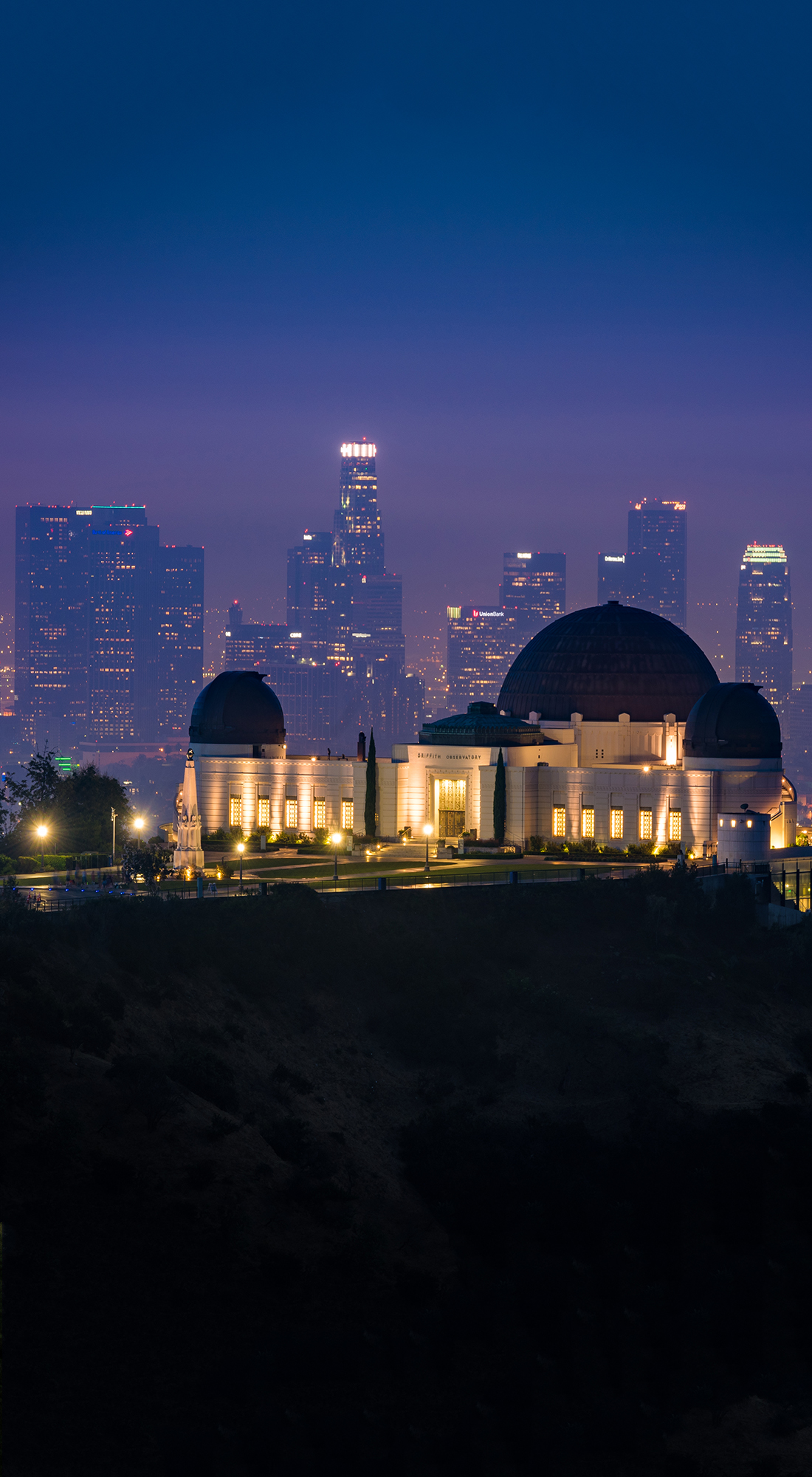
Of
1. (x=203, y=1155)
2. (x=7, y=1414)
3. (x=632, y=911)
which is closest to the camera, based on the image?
A: (x=7, y=1414)

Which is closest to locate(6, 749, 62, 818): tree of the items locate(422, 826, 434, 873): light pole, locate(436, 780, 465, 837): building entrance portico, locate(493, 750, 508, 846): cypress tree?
locate(422, 826, 434, 873): light pole

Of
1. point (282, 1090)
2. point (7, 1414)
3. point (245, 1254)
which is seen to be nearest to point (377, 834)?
point (282, 1090)

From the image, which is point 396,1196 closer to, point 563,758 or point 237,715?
point 563,758

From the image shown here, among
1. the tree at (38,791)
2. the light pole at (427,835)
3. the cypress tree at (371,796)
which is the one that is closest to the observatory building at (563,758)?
the cypress tree at (371,796)

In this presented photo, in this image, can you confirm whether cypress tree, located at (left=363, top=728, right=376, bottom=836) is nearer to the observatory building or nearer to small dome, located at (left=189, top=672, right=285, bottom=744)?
the observatory building

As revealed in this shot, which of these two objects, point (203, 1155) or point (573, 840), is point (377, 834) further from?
point (203, 1155)

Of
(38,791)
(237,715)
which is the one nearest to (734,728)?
(237,715)
